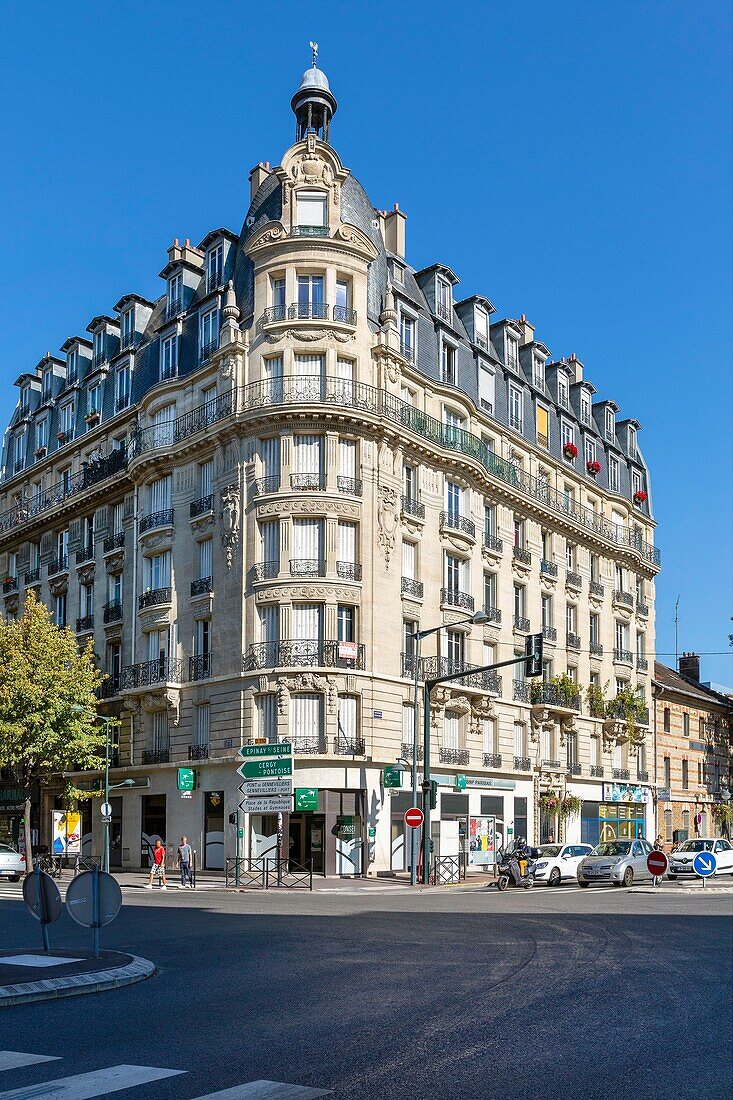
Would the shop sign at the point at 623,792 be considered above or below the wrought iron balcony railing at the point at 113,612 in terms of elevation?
below

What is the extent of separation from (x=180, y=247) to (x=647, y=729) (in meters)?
34.5

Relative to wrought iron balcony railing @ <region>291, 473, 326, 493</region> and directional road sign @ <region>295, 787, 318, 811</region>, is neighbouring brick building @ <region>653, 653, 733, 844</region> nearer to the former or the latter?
directional road sign @ <region>295, 787, 318, 811</region>

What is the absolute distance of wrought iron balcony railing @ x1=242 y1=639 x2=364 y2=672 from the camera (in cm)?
3922

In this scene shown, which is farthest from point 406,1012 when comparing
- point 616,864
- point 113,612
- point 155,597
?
point 113,612

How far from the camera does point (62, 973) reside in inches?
474

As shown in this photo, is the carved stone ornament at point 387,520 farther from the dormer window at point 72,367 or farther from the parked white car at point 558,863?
the dormer window at point 72,367

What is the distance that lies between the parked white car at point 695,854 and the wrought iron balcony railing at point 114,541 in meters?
26.4

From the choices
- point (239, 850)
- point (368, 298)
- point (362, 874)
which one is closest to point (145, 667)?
point (239, 850)

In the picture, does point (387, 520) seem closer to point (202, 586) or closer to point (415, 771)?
point (202, 586)

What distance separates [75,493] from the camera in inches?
2082

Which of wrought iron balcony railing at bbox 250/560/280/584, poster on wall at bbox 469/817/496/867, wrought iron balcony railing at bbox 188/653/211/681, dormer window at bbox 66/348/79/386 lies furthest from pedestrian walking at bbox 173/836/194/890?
dormer window at bbox 66/348/79/386

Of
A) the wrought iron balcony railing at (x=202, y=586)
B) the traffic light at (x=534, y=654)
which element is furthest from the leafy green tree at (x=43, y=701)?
the traffic light at (x=534, y=654)

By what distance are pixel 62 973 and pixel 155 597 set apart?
33975 millimetres

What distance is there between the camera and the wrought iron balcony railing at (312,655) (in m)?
39.2
